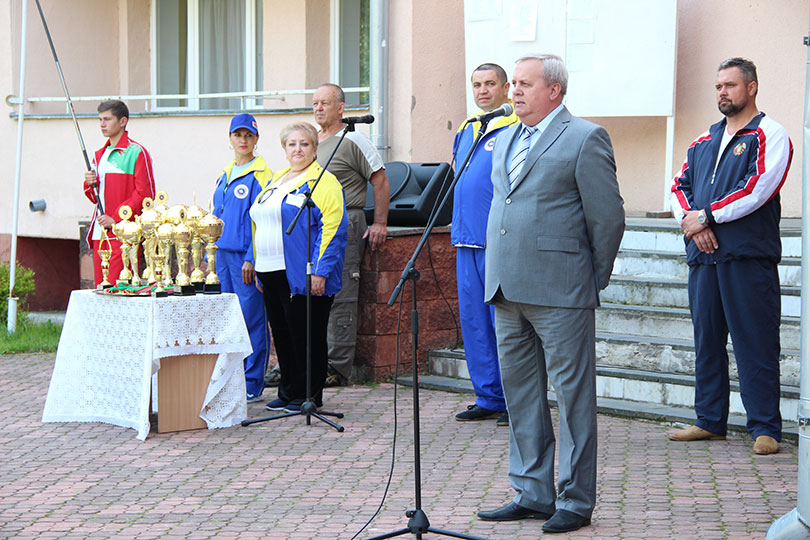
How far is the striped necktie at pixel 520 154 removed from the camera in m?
5.07

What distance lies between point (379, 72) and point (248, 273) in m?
2.93

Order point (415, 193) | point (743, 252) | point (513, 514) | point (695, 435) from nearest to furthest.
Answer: point (513, 514) < point (743, 252) < point (695, 435) < point (415, 193)

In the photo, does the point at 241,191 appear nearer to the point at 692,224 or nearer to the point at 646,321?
the point at 646,321

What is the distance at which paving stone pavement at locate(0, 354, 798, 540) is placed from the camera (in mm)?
5098

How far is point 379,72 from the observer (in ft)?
32.8

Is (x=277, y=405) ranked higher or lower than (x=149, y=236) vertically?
lower

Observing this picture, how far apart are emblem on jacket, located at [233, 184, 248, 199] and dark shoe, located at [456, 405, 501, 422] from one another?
2143mm

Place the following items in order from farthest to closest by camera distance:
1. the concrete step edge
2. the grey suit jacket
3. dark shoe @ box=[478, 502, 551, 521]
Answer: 1. the concrete step edge
2. dark shoe @ box=[478, 502, 551, 521]
3. the grey suit jacket

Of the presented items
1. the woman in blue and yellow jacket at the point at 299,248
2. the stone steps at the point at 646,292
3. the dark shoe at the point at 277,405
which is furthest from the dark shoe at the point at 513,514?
the stone steps at the point at 646,292

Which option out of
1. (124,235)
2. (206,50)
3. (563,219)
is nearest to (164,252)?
(124,235)

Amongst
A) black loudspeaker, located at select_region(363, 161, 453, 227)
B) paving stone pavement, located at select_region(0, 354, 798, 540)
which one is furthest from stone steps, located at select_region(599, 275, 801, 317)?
black loudspeaker, located at select_region(363, 161, 453, 227)

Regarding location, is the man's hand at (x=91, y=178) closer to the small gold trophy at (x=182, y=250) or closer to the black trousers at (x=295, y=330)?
the small gold trophy at (x=182, y=250)

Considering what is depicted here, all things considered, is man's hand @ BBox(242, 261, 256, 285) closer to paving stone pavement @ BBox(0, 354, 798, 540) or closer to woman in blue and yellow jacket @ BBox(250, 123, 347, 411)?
woman in blue and yellow jacket @ BBox(250, 123, 347, 411)

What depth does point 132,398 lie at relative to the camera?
23.2 ft
